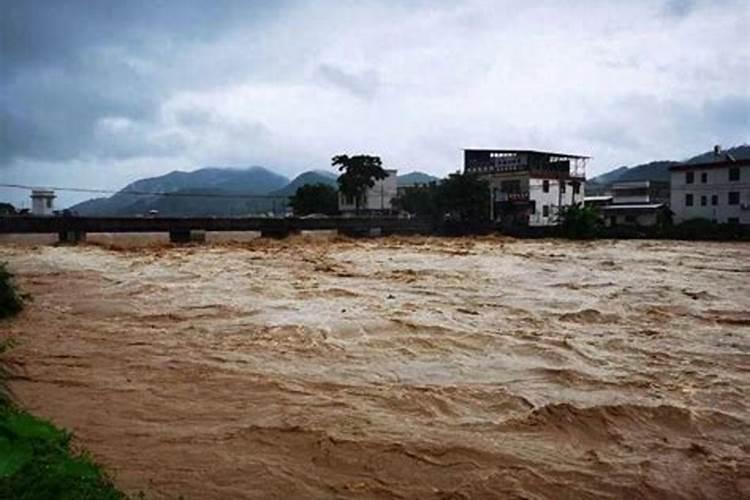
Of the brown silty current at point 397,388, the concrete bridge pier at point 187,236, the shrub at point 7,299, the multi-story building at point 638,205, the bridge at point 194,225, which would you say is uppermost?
the multi-story building at point 638,205

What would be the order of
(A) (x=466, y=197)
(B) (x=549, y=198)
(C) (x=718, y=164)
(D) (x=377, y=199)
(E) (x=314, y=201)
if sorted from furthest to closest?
(D) (x=377, y=199)
(E) (x=314, y=201)
(B) (x=549, y=198)
(A) (x=466, y=197)
(C) (x=718, y=164)

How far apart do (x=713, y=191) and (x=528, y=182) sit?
455 inches

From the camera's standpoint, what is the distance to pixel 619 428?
514 cm

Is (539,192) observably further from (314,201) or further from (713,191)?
(314,201)

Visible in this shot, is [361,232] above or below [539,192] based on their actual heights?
below

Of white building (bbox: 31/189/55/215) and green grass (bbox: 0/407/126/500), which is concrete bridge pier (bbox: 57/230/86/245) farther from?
green grass (bbox: 0/407/126/500)

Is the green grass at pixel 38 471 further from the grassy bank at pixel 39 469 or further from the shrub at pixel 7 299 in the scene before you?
the shrub at pixel 7 299

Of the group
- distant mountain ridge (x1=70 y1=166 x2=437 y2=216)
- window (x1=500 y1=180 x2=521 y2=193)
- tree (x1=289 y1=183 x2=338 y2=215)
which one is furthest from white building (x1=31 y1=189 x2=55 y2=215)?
window (x1=500 y1=180 x2=521 y2=193)

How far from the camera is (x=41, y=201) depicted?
34406 mm

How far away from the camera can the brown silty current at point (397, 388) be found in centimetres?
408

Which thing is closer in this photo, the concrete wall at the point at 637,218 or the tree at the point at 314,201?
the concrete wall at the point at 637,218

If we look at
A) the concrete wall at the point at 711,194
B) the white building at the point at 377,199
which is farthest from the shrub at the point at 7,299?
the concrete wall at the point at 711,194

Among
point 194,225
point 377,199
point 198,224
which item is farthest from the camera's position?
point 377,199

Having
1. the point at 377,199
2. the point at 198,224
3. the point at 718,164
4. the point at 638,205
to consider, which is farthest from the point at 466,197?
the point at 198,224
